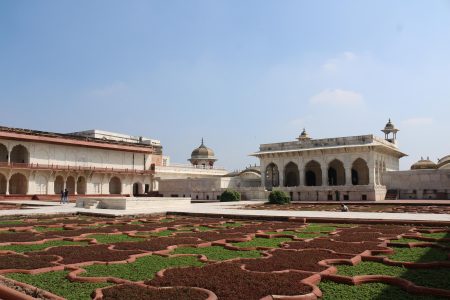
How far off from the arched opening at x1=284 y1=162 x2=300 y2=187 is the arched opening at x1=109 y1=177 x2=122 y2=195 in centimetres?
1599

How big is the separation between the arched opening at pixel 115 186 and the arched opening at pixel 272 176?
1423 cm

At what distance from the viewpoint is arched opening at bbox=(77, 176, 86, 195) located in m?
36.2

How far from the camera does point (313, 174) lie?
37.8m

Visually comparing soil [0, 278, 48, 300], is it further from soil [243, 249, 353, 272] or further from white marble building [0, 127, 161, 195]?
white marble building [0, 127, 161, 195]

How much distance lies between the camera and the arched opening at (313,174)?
122 feet

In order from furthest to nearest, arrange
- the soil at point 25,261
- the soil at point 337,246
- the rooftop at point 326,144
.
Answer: the rooftop at point 326,144
the soil at point 337,246
the soil at point 25,261

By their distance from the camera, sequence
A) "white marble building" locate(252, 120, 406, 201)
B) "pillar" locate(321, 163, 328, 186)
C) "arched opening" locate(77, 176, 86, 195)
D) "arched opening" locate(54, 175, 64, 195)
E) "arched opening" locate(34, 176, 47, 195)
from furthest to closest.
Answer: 1. "arched opening" locate(77, 176, 86, 195)
2. "arched opening" locate(54, 175, 64, 195)
3. "pillar" locate(321, 163, 328, 186)
4. "arched opening" locate(34, 176, 47, 195)
5. "white marble building" locate(252, 120, 406, 201)

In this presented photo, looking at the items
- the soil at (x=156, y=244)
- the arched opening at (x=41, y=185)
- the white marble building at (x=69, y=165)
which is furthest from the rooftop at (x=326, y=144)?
the soil at (x=156, y=244)

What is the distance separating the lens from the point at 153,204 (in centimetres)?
1822

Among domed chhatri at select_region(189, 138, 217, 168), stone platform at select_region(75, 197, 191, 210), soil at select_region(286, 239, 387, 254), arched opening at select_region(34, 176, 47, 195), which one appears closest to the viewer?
soil at select_region(286, 239, 387, 254)

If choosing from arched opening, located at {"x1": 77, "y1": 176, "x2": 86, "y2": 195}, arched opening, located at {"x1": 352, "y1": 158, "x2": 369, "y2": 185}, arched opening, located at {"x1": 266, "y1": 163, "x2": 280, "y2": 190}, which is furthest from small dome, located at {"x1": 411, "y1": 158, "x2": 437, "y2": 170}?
arched opening, located at {"x1": 77, "y1": 176, "x2": 86, "y2": 195}

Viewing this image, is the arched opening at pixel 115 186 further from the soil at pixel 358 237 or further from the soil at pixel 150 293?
the soil at pixel 150 293

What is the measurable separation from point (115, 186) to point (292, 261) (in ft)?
118

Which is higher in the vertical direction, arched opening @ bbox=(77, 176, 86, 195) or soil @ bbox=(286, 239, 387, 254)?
arched opening @ bbox=(77, 176, 86, 195)
